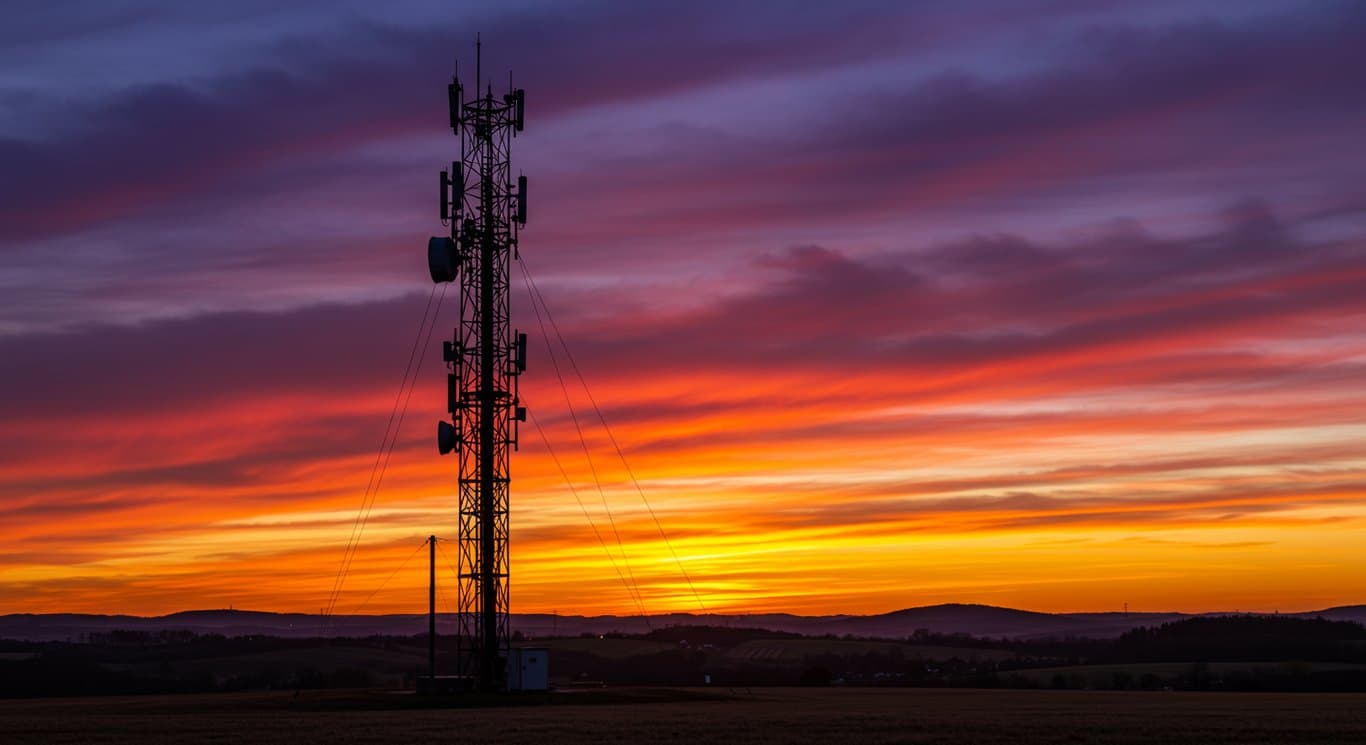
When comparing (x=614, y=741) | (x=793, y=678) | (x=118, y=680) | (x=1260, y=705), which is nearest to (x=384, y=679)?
(x=118, y=680)

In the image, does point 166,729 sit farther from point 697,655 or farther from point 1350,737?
point 697,655

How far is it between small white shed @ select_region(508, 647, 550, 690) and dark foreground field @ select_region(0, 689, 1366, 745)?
1988 millimetres

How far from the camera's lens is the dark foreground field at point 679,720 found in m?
52.6

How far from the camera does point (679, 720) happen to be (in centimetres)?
6197

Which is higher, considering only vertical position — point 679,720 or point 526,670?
point 526,670

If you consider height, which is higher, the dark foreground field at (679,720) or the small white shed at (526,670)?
the small white shed at (526,670)

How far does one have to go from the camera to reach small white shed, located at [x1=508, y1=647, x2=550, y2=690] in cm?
7925

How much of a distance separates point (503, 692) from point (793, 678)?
A: 2587 inches

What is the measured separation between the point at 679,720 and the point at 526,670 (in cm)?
1939

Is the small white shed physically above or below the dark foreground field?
above

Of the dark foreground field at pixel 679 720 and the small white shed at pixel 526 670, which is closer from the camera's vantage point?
the dark foreground field at pixel 679 720

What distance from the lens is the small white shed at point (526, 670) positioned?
79.2 m

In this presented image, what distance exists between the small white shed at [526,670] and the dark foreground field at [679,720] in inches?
78.3

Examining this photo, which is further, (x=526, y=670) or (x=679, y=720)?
(x=526, y=670)
